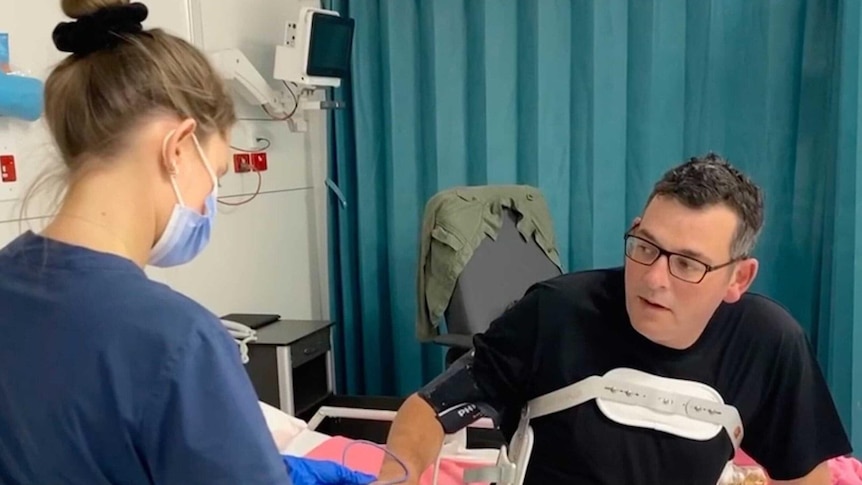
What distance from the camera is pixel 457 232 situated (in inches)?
102

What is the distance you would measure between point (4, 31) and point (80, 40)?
139cm

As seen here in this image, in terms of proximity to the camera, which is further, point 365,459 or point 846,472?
point 365,459

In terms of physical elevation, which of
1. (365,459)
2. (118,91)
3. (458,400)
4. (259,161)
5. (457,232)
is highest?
(118,91)

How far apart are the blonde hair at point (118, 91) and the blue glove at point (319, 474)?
0.57 m

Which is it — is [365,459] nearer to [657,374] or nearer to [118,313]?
[657,374]

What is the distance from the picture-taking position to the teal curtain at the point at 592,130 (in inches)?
99.0

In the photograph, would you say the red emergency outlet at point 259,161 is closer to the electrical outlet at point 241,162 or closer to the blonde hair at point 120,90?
the electrical outlet at point 241,162

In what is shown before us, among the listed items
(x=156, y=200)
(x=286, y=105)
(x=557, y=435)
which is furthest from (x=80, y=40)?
(x=286, y=105)

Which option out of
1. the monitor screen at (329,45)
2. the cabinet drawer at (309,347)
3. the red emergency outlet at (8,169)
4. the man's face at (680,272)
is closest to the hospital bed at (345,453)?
the cabinet drawer at (309,347)

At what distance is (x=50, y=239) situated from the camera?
803 mm

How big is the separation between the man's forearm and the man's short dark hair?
546 mm

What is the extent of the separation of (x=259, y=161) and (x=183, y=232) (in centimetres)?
213

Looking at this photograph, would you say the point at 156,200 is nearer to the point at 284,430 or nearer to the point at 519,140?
the point at 284,430

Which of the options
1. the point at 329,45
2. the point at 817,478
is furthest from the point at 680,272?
the point at 329,45
